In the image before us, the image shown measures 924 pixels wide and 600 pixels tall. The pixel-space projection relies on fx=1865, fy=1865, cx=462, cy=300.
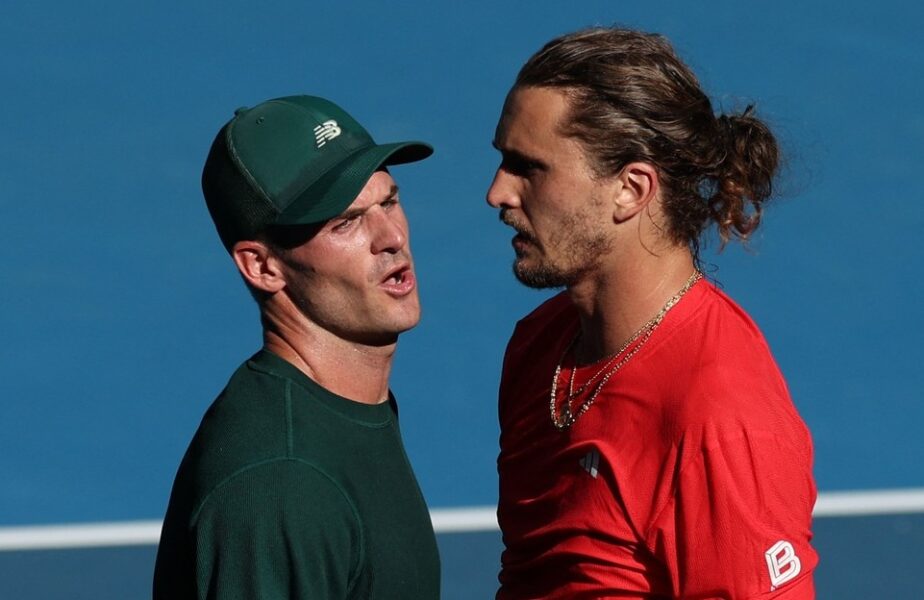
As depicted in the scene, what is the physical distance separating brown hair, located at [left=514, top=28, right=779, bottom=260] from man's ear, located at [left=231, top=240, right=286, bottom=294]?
1.04m

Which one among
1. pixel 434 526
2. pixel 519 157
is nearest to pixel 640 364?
pixel 519 157

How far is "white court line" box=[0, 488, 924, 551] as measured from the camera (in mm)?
8578

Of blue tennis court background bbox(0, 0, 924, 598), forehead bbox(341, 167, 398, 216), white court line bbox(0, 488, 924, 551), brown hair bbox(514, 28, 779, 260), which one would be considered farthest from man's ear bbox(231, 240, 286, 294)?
white court line bbox(0, 488, 924, 551)

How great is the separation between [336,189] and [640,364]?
42.7 inches

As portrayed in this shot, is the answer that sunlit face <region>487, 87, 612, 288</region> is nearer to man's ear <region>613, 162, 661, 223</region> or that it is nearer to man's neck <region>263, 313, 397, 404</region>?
man's ear <region>613, 162, 661, 223</region>

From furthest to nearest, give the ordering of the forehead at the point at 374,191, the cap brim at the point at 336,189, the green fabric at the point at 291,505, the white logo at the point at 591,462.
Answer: the white logo at the point at 591,462 < the forehead at the point at 374,191 < the cap brim at the point at 336,189 < the green fabric at the point at 291,505

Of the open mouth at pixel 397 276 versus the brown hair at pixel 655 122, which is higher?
the brown hair at pixel 655 122

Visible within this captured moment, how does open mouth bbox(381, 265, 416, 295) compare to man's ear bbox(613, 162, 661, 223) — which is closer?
open mouth bbox(381, 265, 416, 295)

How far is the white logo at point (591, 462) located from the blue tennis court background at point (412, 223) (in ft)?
10.7

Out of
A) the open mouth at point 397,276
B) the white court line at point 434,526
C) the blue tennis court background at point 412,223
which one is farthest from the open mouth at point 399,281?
the white court line at point 434,526

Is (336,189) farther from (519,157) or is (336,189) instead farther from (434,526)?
(434,526)

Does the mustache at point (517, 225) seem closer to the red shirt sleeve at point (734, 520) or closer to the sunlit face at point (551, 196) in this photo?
the sunlit face at point (551, 196)

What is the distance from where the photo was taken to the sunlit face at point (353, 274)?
14.9 feet

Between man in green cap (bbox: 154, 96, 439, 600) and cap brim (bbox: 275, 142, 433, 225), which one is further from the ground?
cap brim (bbox: 275, 142, 433, 225)
